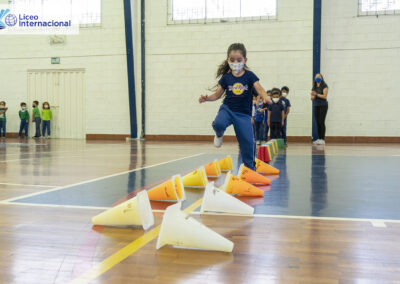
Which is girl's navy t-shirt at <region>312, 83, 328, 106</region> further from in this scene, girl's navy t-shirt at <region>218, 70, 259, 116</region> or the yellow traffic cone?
the yellow traffic cone

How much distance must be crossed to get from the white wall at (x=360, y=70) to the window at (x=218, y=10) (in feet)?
7.27

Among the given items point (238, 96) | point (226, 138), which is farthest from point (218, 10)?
point (238, 96)

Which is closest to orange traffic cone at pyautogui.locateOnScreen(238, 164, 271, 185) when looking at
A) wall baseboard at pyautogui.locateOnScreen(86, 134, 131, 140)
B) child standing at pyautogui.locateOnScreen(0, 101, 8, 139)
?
wall baseboard at pyautogui.locateOnScreen(86, 134, 131, 140)

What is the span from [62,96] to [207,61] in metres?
6.75

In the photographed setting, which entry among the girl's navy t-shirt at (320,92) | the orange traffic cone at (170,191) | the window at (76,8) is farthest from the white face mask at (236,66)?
the window at (76,8)

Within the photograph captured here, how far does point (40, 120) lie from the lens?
18.8 meters

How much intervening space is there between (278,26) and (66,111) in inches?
382

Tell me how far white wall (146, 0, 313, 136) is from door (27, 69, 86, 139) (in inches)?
125

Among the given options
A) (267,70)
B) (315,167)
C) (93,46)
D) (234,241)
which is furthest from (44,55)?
(234,241)

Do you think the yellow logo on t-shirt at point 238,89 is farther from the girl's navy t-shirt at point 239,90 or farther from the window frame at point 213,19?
the window frame at point 213,19

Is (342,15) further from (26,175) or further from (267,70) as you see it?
(26,175)

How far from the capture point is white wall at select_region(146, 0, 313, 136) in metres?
16.0

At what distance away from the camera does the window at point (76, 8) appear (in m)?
17.9

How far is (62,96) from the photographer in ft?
62.2
